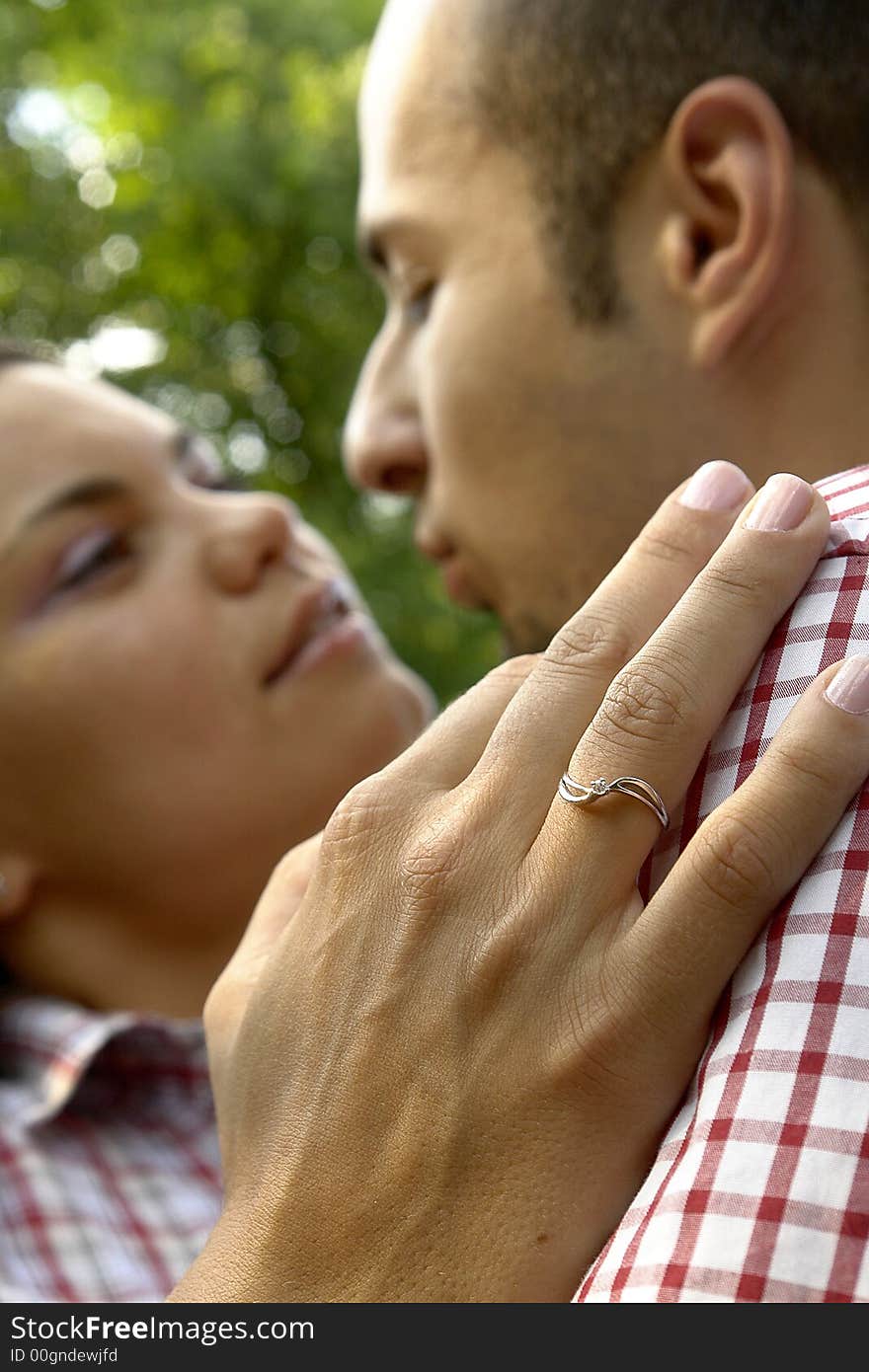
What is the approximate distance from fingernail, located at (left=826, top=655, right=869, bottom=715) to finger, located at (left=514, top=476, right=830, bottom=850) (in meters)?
0.08

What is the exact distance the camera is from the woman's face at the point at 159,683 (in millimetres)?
2178

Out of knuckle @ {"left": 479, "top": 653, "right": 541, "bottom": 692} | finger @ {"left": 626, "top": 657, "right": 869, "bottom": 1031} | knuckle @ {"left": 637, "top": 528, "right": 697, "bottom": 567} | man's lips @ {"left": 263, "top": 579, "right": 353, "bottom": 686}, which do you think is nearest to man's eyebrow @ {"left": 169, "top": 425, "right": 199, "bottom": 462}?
man's lips @ {"left": 263, "top": 579, "right": 353, "bottom": 686}

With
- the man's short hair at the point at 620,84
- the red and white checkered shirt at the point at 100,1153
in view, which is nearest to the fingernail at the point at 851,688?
the man's short hair at the point at 620,84

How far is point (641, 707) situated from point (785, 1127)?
0.92 ft

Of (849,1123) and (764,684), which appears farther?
(764,684)

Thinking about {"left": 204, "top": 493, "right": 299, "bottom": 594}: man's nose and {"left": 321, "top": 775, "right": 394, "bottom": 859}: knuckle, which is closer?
{"left": 321, "top": 775, "right": 394, "bottom": 859}: knuckle

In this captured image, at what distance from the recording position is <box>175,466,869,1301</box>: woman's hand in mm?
854

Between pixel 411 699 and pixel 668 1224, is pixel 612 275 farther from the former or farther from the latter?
pixel 668 1224

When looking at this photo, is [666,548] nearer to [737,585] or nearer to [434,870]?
[737,585]

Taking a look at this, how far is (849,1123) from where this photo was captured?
73 cm

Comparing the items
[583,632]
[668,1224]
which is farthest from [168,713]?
[668,1224]

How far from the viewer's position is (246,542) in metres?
2.25

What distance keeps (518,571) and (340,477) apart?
7484 millimetres

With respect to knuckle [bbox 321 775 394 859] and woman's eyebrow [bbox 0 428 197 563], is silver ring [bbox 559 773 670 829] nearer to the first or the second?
knuckle [bbox 321 775 394 859]
